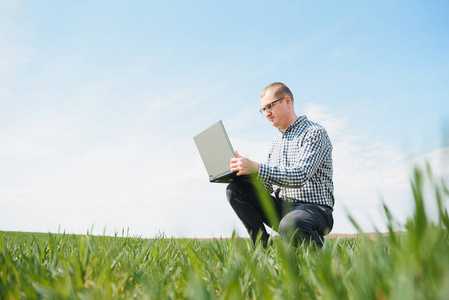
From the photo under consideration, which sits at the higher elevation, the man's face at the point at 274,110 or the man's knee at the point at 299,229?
the man's face at the point at 274,110

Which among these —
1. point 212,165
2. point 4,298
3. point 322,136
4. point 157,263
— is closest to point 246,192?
point 212,165

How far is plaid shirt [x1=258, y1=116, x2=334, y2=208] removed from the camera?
9.80ft

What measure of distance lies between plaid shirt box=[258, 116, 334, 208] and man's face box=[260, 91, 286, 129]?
0.41 ft

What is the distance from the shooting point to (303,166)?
→ 3084 mm

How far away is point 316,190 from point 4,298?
8.40ft

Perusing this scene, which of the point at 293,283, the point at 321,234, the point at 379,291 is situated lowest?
the point at 321,234

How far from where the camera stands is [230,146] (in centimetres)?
316

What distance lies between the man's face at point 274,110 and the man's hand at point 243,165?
31.8 inches

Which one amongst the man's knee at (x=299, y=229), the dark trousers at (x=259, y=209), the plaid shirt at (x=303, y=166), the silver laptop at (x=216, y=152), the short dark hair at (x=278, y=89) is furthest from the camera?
the short dark hair at (x=278, y=89)

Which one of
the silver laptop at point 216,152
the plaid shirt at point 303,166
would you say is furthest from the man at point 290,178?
the silver laptop at point 216,152

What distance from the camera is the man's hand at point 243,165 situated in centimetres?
287

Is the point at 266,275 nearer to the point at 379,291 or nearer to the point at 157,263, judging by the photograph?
the point at 379,291

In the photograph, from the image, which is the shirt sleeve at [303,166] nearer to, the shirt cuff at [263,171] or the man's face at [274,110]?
the shirt cuff at [263,171]

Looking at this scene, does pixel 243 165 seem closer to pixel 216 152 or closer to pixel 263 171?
pixel 263 171
